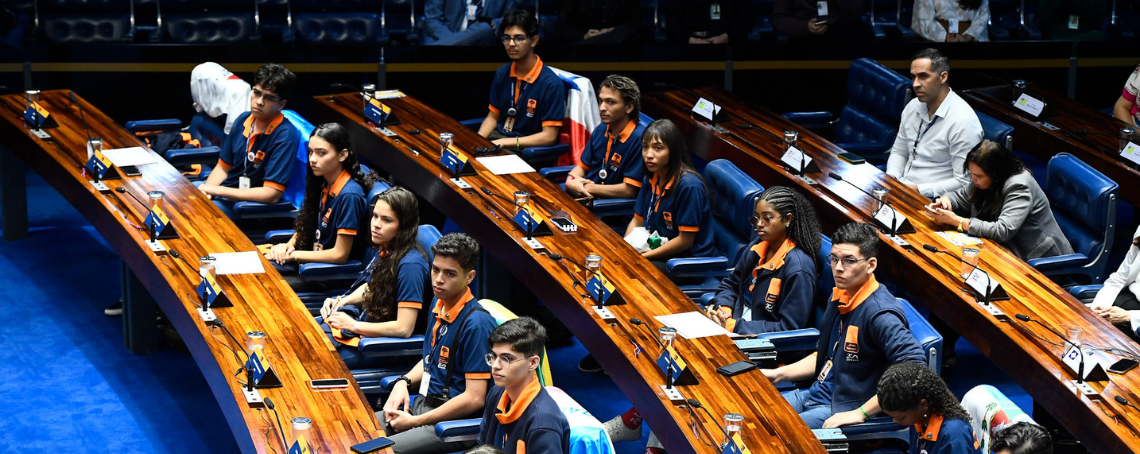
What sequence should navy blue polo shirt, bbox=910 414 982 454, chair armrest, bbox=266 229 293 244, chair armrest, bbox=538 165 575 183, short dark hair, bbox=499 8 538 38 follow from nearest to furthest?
navy blue polo shirt, bbox=910 414 982 454, chair armrest, bbox=266 229 293 244, chair armrest, bbox=538 165 575 183, short dark hair, bbox=499 8 538 38

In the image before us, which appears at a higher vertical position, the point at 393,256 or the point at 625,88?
the point at 625,88

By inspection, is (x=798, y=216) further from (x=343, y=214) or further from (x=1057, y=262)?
(x=343, y=214)

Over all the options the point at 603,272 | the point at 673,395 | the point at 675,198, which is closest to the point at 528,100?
the point at 675,198

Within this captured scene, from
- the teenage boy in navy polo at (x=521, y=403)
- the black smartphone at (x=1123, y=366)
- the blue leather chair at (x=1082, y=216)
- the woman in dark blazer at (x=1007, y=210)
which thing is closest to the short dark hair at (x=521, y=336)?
the teenage boy in navy polo at (x=521, y=403)

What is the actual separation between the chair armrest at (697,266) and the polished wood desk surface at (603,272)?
0.15m

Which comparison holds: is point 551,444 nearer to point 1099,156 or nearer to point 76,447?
point 76,447

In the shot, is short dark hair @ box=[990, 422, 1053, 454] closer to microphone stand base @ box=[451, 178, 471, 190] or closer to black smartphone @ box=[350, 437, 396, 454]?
black smartphone @ box=[350, 437, 396, 454]

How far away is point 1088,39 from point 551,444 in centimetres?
638

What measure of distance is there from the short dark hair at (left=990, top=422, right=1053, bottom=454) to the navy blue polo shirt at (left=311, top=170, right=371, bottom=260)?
2772mm

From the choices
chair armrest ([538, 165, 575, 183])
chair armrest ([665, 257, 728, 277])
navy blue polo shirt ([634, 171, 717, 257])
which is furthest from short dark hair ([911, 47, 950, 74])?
chair armrest ([538, 165, 575, 183])

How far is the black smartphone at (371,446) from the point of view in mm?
3516

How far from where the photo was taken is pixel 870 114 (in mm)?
6973

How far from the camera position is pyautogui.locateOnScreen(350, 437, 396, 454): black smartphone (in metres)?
3.52

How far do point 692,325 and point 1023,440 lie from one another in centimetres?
138
